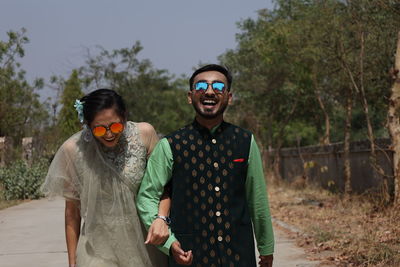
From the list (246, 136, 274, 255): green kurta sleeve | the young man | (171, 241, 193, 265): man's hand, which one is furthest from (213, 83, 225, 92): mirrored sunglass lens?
(171, 241, 193, 265): man's hand

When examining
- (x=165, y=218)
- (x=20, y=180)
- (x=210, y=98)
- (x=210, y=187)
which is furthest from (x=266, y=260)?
(x=20, y=180)

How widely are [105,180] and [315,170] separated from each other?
635 inches

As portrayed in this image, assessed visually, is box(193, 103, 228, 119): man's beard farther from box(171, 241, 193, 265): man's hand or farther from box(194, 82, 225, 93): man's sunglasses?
box(171, 241, 193, 265): man's hand

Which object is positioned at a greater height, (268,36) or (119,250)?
(268,36)

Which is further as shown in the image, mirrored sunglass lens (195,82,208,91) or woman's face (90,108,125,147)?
woman's face (90,108,125,147)

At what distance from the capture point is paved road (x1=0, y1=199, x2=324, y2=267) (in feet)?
25.3

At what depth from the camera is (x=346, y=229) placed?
31.1 ft

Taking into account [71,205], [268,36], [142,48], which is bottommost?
[71,205]

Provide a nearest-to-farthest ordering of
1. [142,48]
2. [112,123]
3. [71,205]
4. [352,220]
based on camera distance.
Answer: [112,123] → [71,205] → [352,220] → [142,48]

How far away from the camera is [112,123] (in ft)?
11.4

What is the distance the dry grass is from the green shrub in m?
7.30

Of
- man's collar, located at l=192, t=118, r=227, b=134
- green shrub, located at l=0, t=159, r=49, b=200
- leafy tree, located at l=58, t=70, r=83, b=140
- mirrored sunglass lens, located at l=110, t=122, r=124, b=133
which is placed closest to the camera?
man's collar, located at l=192, t=118, r=227, b=134

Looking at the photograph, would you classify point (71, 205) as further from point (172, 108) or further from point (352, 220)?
point (172, 108)

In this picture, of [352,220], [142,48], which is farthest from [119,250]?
[142,48]
